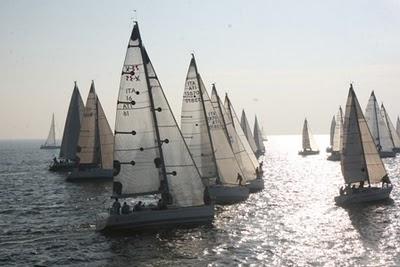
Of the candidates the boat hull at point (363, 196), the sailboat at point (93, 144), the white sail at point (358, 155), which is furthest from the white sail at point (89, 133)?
the boat hull at point (363, 196)

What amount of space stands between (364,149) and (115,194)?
2584 centimetres

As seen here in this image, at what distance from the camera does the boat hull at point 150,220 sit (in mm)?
36594

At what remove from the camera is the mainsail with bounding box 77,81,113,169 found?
7600 cm

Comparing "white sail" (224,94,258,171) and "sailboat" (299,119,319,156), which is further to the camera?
"sailboat" (299,119,319,156)

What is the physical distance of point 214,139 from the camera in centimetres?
5416

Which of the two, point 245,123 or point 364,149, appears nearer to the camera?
point 364,149

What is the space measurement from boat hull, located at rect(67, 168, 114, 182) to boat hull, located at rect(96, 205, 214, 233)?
39179 millimetres

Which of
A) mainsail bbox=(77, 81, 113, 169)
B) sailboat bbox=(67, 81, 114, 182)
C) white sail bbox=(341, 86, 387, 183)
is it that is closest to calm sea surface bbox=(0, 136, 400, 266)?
white sail bbox=(341, 86, 387, 183)

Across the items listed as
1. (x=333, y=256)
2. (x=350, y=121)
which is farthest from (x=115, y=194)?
(x=350, y=121)

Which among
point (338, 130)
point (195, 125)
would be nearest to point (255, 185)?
point (195, 125)

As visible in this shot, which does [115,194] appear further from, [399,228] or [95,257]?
[399,228]

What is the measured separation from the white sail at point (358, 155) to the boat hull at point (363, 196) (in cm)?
121

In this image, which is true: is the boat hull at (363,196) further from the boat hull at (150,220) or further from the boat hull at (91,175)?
the boat hull at (91,175)

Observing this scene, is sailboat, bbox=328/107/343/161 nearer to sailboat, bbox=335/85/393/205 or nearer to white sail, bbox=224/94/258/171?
white sail, bbox=224/94/258/171
